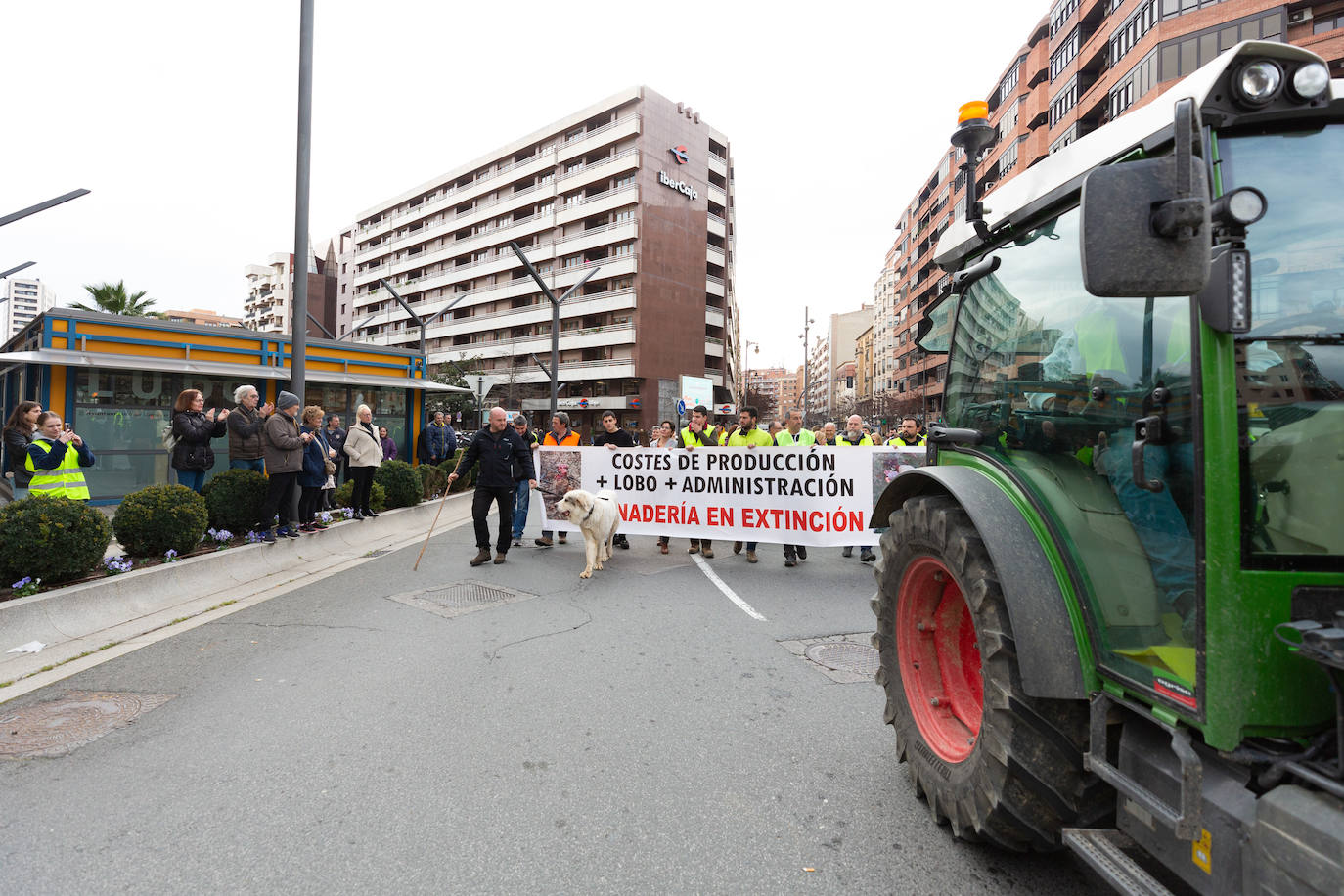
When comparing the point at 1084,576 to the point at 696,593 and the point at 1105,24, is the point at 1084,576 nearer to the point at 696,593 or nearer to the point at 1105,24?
the point at 696,593

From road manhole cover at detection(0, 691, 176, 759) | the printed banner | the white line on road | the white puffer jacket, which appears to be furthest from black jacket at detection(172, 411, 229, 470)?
the white line on road

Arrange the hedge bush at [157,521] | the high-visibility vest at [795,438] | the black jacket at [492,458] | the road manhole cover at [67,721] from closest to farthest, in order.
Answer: the road manhole cover at [67,721] < the hedge bush at [157,521] < the black jacket at [492,458] < the high-visibility vest at [795,438]

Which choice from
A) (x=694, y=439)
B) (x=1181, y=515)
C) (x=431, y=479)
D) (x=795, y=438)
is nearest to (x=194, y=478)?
(x=431, y=479)

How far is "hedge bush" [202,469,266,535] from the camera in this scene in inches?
304

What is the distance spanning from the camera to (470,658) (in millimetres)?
4918

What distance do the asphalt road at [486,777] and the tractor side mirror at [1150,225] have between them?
2.12 m

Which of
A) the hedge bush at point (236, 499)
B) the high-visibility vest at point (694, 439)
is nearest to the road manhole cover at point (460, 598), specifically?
the hedge bush at point (236, 499)

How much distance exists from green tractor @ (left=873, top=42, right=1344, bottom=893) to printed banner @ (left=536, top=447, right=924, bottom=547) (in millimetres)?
6105

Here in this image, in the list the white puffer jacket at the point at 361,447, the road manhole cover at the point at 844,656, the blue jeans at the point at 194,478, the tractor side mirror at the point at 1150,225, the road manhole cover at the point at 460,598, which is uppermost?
the tractor side mirror at the point at 1150,225

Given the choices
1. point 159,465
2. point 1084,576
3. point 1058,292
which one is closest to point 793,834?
point 1084,576

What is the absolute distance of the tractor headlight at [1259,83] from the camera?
1.74 m

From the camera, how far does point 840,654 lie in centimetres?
509

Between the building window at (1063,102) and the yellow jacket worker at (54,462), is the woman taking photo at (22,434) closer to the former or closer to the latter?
the yellow jacket worker at (54,462)

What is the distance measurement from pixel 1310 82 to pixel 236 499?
9.17 m
